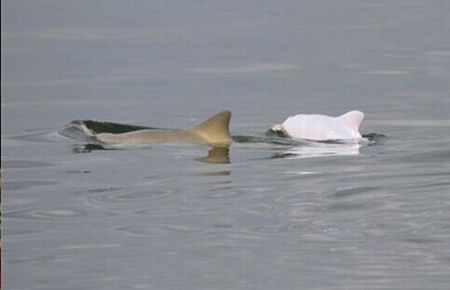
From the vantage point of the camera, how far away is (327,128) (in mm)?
15492

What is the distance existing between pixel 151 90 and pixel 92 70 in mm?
2437

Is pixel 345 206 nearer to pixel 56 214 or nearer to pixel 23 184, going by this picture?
pixel 56 214

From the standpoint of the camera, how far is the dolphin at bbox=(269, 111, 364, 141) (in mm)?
15445

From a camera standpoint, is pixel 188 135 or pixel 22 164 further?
pixel 188 135

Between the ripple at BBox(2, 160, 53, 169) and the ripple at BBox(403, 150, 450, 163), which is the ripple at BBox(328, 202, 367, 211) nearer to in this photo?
the ripple at BBox(403, 150, 450, 163)

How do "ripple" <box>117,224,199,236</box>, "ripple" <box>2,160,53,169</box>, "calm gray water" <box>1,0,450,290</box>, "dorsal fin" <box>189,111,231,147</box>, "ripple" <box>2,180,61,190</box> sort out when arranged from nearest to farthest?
"calm gray water" <box>1,0,450,290</box>, "ripple" <box>117,224,199,236</box>, "ripple" <box>2,180,61,190</box>, "ripple" <box>2,160,53,169</box>, "dorsal fin" <box>189,111,231,147</box>

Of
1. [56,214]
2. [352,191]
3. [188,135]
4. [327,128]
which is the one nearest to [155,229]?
[56,214]

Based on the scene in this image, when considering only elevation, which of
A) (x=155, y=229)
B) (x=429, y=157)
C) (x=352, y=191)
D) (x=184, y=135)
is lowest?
(x=155, y=229)

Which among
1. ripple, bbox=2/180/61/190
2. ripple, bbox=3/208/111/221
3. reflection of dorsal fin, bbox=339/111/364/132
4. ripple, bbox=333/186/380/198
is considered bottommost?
ripple, bbox=3/208/111/221

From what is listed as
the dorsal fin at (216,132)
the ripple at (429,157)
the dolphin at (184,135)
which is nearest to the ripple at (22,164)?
the dolphin at (184,135)

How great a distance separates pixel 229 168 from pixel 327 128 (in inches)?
69.6

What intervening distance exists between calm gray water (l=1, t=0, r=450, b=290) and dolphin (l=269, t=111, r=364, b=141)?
274 millimetres

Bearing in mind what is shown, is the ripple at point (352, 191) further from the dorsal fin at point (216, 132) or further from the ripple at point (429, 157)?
the dorsal fin at point (216, 132)

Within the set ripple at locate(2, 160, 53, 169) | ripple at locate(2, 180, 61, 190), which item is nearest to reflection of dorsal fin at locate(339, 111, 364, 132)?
ripple at locate(2, 160, 53, 169)
